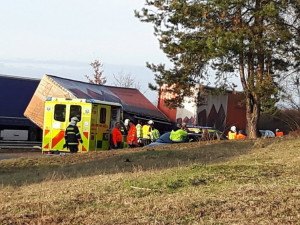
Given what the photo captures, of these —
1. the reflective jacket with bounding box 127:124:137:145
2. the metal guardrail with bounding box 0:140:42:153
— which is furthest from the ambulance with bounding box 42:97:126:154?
the metal guardrail with bounding box 0:140:42:153

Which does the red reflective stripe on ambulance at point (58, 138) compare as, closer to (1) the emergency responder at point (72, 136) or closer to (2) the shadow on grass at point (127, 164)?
(1) the emergency responder at point (72, 136)

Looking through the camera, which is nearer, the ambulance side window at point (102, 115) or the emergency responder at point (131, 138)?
the ambulance side window at point (102, 115)

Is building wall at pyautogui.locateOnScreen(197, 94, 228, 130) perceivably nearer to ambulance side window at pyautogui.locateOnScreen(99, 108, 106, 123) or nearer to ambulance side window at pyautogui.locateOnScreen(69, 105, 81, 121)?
ambulance side window at pyautogui.locateOnScreen(99, 108, 106, 123)

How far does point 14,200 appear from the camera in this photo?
8.32m

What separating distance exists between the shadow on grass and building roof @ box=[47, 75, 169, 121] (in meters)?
9.27

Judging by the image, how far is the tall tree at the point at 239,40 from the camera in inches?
790

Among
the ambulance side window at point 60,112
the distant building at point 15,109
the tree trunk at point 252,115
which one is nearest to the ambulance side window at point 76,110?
the ambulance side window at point 60,112

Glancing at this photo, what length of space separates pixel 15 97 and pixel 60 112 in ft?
19.6

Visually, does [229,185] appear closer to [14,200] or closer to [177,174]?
[177,174]

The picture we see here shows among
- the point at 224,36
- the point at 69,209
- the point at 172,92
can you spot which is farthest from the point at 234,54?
the point at 69,209

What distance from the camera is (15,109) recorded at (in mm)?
25047

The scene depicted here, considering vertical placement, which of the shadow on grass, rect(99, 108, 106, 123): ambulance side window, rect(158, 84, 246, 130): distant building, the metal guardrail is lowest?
the metal guardrail

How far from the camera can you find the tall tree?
A: 20.1 m

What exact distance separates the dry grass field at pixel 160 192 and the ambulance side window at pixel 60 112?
6.03 metres
